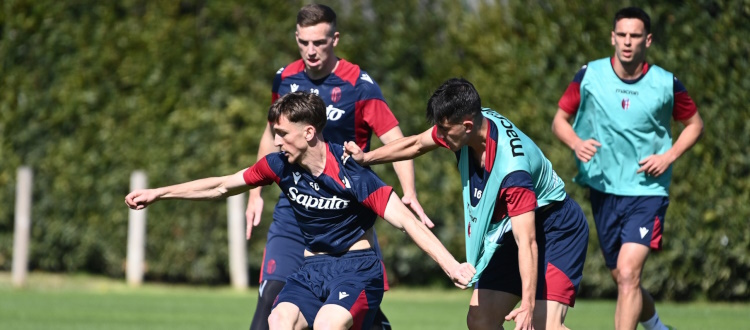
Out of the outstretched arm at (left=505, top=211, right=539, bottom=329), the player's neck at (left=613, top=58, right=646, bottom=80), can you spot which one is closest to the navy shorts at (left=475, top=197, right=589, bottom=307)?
the outstretched arm at (left=505, top=211, right=539, bottom=329)

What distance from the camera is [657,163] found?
23.0 ft

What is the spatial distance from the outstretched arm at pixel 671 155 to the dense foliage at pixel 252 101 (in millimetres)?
3043

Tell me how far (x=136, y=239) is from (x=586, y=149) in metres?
7.50

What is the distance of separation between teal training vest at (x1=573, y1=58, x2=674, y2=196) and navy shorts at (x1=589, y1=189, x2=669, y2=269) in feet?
0.21

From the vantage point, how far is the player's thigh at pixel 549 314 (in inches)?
223

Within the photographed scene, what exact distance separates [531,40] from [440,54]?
3.57 feet

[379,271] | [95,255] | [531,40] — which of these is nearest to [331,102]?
[379,271]

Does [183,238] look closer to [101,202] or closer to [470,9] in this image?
[101,202]

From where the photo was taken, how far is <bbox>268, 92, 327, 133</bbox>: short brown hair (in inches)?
216

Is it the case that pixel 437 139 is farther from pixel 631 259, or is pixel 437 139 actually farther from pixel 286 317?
pixel 631 259

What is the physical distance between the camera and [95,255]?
13625 mm

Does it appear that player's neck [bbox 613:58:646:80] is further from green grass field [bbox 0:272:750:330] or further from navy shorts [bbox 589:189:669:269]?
green grass field [bbox 0:272:750:330]

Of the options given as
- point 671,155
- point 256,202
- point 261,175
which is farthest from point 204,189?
point 671,155

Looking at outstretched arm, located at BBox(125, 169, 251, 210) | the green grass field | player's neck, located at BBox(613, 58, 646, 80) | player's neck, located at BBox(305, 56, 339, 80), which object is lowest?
the green grass field
